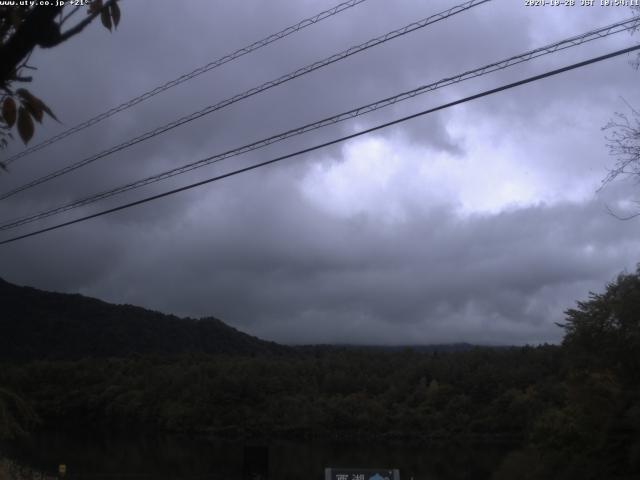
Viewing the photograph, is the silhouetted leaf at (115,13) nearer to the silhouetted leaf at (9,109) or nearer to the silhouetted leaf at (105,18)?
the silhouetted leaf at (105,18)

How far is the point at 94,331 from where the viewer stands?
11588 cm

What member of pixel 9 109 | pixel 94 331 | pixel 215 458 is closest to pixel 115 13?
pixel 9 109

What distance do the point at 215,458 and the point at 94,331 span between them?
57410mm

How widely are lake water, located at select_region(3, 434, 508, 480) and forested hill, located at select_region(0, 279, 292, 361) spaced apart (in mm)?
18654

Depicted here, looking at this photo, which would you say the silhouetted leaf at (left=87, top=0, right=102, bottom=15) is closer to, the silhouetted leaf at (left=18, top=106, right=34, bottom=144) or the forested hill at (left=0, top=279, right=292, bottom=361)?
the silhouetted leaf at (left=18, top=106, right=34, bottom=144)

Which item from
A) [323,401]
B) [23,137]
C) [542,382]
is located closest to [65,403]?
[323,401]

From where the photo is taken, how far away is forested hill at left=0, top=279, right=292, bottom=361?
93375 mm

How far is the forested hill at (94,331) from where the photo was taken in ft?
306

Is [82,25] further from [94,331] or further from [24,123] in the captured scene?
[94,331]

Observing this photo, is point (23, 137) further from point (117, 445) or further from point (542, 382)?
point (542, 382)

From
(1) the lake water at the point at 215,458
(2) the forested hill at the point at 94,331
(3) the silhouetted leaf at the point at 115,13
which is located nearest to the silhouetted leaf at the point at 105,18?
(3) the silhouetted leaf at the point at 115,13

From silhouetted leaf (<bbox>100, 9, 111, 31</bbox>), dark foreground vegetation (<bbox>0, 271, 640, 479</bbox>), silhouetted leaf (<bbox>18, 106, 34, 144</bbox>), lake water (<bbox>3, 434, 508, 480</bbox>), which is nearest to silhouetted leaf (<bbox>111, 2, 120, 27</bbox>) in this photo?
silhouetted leaf (<bbox>100, 9, 111, 31</bbox>)

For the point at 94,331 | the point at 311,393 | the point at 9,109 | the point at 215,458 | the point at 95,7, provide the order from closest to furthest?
the point at 9,109, the point at 95,7, the point at 215,458, the point at 311,393, the point at 94,331

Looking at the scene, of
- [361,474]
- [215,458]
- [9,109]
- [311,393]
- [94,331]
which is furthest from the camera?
[94,331]
